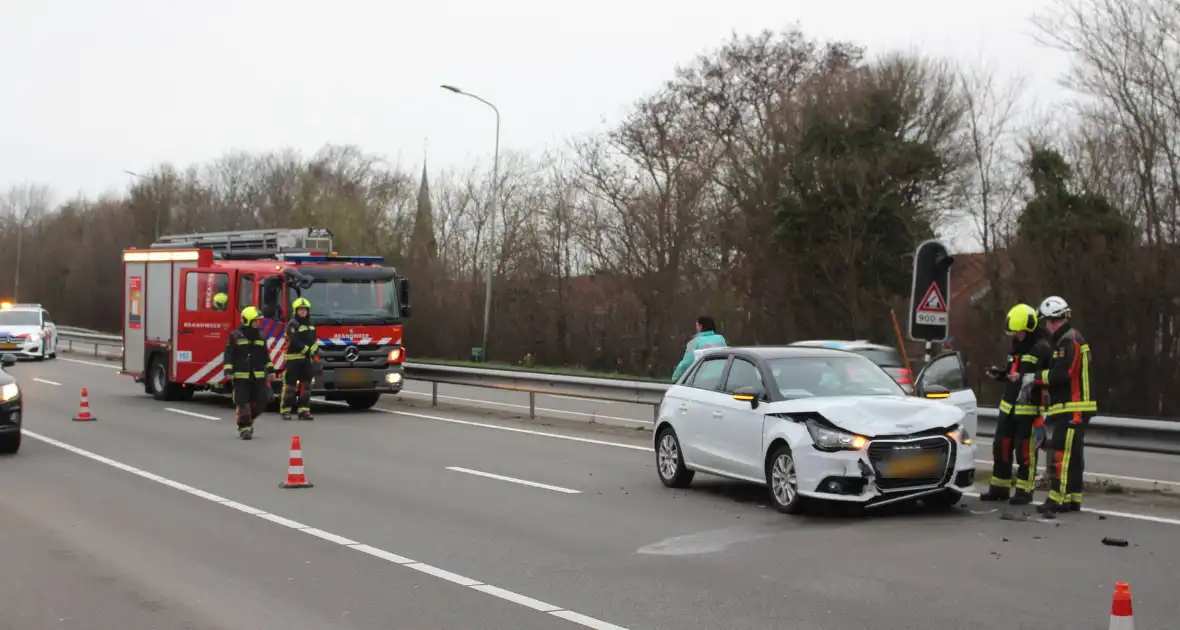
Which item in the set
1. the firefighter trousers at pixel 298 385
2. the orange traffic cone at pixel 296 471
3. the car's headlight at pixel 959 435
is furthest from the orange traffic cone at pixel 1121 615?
the firefighter trousers at pixel 298 385

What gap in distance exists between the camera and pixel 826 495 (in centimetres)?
1066

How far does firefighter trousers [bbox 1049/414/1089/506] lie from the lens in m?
10.7

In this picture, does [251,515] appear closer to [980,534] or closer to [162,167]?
[980,534]

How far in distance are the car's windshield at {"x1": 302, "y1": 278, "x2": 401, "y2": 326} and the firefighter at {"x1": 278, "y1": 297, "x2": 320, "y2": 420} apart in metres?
0.80

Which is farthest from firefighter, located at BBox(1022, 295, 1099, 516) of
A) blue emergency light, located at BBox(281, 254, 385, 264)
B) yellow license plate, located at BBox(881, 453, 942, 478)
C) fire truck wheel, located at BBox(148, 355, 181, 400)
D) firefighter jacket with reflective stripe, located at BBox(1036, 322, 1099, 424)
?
fire truck wheel, located at BBox(148, 355, 181, 400)

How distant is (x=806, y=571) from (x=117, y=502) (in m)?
6.89

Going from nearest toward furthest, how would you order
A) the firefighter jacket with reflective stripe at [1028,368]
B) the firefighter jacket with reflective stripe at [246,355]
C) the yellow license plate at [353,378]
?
the firefighter jacket with reflective stripe at [1028,368]
the firefighter jacket with reflective stripe at [246,355]
the yellow license plate at [353,378]

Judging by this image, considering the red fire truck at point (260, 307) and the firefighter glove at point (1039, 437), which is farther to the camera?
the red fire truck at point (260, 307)

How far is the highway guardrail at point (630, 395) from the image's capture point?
13086 mm

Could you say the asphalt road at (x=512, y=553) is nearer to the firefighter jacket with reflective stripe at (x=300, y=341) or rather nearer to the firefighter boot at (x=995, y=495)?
the firefighter boot at (x=995, y=495)

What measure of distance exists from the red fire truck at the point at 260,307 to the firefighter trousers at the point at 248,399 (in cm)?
387

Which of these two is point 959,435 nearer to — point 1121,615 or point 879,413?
point 879,413

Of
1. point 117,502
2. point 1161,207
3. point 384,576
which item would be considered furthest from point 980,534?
point 1161,207

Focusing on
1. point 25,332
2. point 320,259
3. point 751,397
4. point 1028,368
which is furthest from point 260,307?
point 25,332
